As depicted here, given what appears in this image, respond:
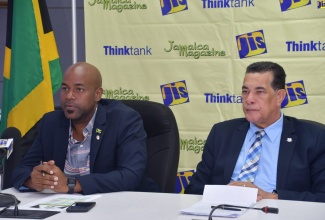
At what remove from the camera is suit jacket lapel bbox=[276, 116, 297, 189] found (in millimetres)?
3240

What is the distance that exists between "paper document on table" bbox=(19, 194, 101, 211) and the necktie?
0.83m

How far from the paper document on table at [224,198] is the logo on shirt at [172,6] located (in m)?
2.61

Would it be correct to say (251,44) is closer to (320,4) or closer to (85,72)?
(320,4)

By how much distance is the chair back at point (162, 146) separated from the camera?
344 cm

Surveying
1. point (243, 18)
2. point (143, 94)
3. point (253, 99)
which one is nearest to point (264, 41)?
point (243, 18)

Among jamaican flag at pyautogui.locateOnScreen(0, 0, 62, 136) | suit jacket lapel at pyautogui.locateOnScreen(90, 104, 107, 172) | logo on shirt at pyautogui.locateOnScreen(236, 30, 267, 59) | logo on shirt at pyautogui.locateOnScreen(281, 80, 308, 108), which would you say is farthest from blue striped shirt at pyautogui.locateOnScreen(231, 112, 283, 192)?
jamaican flag at pyautogui.locateOnScreen(0, 0, 62, 136)

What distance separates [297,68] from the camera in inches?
189

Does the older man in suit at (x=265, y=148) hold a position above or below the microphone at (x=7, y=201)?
above

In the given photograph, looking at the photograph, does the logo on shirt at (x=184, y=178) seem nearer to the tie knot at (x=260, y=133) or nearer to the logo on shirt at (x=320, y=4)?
the logo on shirt at (x=320, y=4)

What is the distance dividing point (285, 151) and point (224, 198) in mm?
719

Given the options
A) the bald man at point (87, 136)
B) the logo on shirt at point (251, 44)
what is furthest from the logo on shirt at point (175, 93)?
the bald man at point (87, 136)

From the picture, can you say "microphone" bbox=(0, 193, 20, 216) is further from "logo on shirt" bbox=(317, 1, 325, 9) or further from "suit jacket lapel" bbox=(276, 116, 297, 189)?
"logo on shirt" bbox=(317, 1, 325, 9)

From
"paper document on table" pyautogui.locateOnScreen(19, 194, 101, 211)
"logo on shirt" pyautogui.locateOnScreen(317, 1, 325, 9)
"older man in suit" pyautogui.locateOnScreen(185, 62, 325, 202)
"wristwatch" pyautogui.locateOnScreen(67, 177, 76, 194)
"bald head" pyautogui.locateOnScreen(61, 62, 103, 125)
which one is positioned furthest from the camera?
"logo on shirt" pyautogui.locateOnScreen(317, 1, 325, 9)

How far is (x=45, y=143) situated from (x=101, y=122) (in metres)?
→ 0.35
